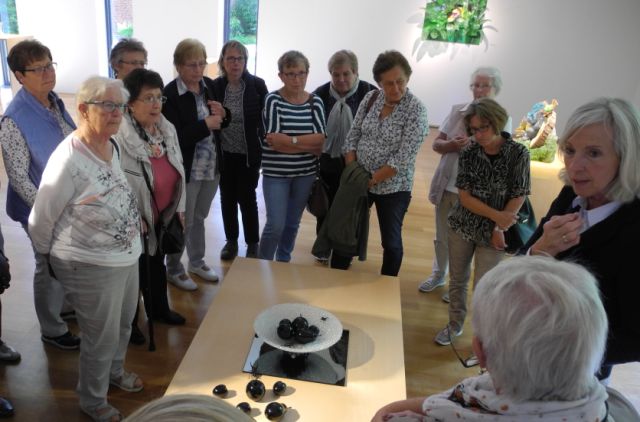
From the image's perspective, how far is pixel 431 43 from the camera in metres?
7.70

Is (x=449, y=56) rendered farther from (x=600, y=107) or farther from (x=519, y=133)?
(x=600, y=107)

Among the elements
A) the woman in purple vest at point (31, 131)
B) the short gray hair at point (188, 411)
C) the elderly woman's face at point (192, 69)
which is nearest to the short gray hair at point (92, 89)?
the woman in purple vest at point (31, 131)

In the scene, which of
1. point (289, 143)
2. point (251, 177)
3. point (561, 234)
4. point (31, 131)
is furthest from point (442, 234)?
point (31, 131)

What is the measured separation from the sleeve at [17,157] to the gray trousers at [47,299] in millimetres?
301

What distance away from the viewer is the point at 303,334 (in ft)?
5.85

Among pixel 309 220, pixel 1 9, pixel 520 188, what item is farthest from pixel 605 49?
pixel 1 9

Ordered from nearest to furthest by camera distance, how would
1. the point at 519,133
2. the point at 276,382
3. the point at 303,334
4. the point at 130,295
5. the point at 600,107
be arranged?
the point at 600,107 → the point at 276,382 → the point at 303,334 → the point at 130,295 → the point at 519,133

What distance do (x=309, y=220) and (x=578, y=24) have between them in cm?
562

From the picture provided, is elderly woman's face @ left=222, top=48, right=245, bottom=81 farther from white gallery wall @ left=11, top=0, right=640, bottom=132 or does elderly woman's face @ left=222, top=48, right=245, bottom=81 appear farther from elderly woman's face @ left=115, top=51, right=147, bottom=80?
A: white gallery wall @ left=11, top=0, right=640, bottom=132

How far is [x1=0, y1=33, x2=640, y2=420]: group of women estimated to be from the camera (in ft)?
4.56

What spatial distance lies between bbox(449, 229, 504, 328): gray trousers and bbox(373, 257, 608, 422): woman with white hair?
1.59 meters

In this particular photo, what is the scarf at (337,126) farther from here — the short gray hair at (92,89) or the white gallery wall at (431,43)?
the white gallery wall at (431,43)

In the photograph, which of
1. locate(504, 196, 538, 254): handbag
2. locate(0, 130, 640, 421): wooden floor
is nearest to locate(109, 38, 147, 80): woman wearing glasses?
locate(0, 130, 640, 421): wooden floor

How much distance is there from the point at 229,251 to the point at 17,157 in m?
1.78
